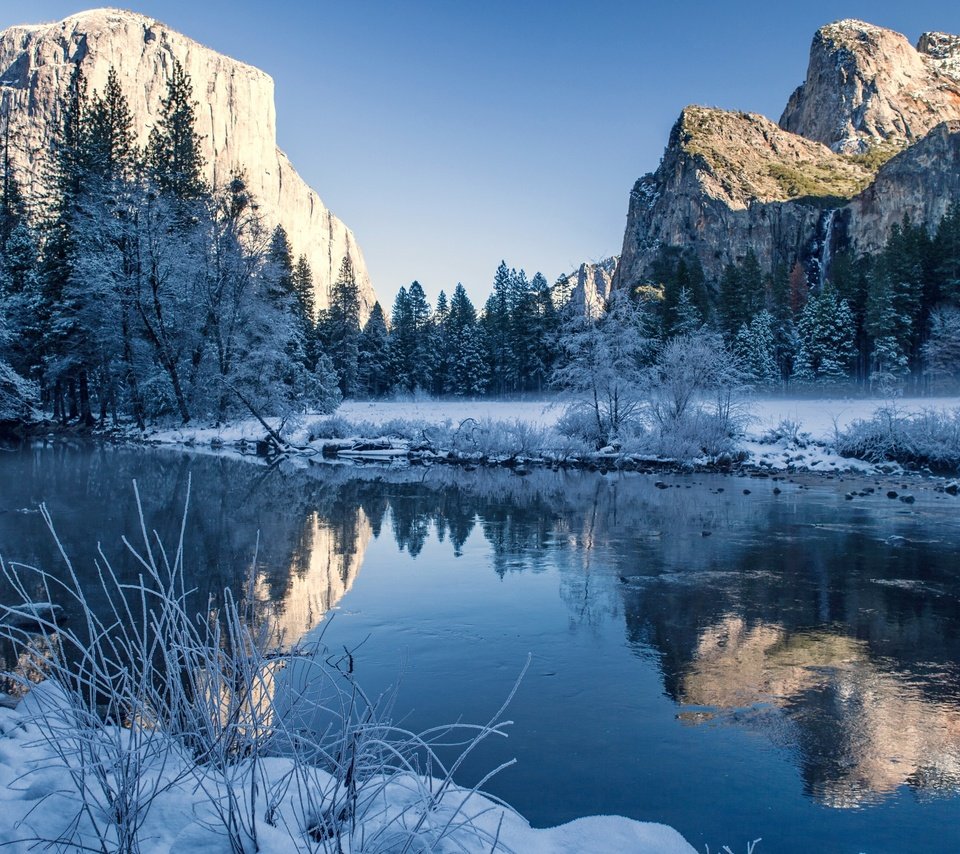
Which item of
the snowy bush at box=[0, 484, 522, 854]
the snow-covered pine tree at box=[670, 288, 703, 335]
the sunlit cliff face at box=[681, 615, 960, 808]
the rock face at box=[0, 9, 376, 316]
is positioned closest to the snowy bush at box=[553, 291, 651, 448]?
the sunlit cliff face at box=[681, 615, 960, 808]

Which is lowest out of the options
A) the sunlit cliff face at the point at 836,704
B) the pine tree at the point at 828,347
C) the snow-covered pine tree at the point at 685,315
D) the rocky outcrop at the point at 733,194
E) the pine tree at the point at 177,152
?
the sunlit cliff face at the point at 836,704

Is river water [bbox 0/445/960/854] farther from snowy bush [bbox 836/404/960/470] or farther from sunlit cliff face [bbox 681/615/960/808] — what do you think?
snowy bush [bbox 836/404/960/470]

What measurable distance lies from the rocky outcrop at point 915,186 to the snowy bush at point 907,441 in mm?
69443

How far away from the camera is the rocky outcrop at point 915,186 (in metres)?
79.2

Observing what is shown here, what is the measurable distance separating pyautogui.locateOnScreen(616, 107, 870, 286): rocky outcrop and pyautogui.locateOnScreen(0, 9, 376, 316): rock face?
64.1 m

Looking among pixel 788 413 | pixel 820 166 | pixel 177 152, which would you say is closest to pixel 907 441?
pixel 788 413

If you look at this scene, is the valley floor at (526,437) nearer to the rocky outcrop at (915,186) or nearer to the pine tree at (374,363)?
the pine tree at (374,363)

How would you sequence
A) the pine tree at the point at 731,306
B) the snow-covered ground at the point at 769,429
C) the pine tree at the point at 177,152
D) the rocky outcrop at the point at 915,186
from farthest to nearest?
the rocky outcrop at the point at 915,186
the pine tree at the point at 731,306
the pine tree at the point at 177,152
the snow-covered ground at the point at 769,429

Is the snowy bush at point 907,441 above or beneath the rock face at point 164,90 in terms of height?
beneath

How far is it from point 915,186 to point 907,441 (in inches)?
2980

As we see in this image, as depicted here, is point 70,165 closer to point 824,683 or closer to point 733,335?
point 824,683

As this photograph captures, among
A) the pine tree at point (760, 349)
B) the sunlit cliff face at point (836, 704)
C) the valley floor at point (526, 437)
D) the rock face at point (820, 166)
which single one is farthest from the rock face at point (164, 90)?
the sunlit cliff face at point (836, 704)

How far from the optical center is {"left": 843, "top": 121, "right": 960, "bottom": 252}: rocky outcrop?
79.2 metres

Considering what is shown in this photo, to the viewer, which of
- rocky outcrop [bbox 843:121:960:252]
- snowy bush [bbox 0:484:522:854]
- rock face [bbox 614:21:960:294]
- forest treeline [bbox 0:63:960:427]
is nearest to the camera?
snowy bush [bbox 0:484:522:854]
